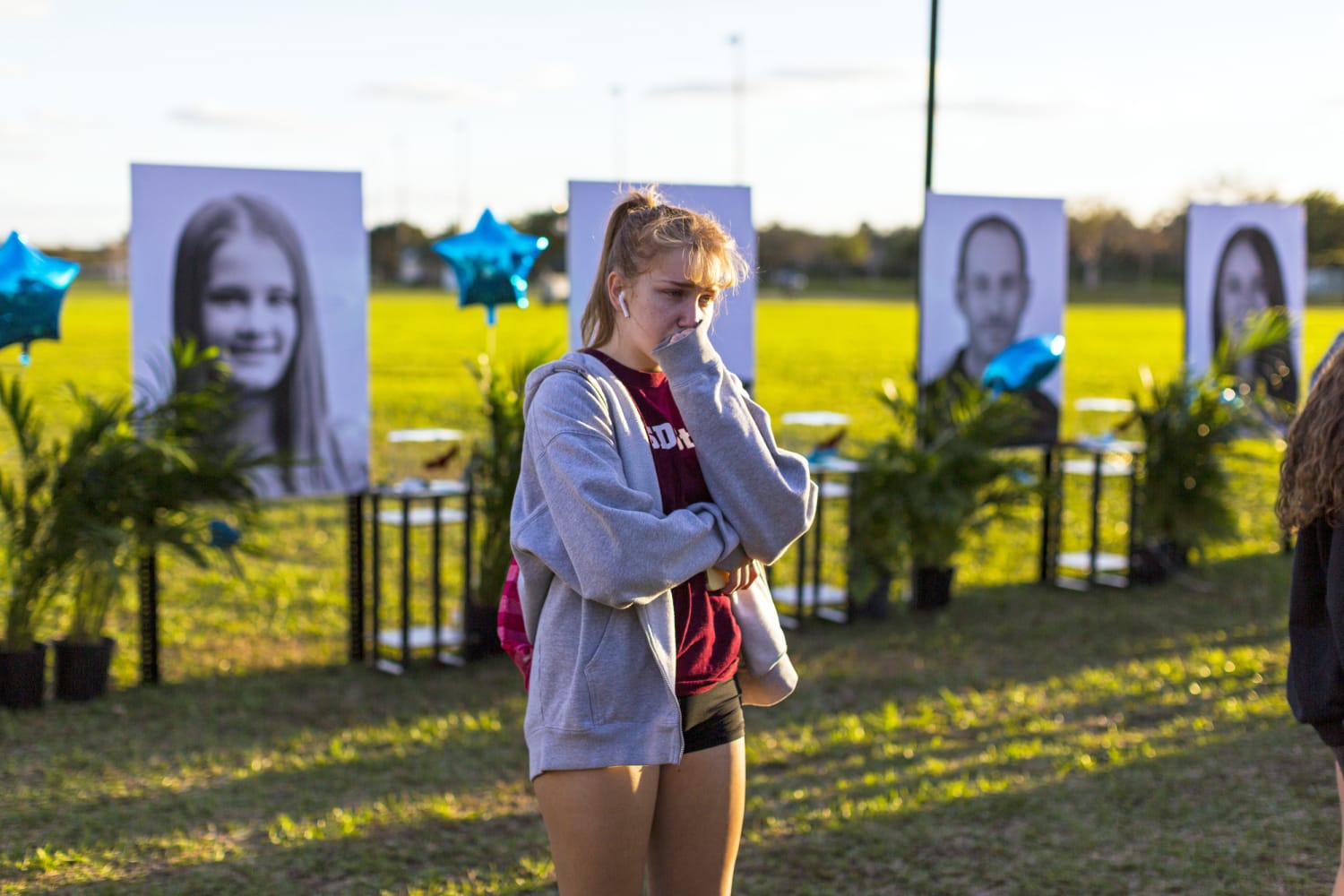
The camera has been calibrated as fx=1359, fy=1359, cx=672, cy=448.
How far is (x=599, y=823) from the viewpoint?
2053 mm

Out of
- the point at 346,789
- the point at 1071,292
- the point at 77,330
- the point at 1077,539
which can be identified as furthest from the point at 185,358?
the point at 1071,292

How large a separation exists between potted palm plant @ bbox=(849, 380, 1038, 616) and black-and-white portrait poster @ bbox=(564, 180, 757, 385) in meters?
1.00

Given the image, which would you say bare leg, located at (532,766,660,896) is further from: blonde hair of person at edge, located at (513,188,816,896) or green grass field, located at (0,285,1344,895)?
green grass field, located at (0,285,1344,895)

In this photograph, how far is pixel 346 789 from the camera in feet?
14.6

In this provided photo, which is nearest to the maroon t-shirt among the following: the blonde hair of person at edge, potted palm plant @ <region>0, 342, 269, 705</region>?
the blonde hair of person at edge

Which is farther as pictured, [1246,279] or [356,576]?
[1246,279]

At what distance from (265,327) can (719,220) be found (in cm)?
196

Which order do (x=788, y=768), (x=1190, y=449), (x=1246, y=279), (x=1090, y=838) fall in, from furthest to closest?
(x=1246, y=279), (x=1190, y=449), (x=788, y=768), (x=1090, y=838)

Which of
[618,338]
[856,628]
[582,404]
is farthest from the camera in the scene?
[856,628]

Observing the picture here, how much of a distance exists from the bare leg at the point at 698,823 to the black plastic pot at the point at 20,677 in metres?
3.75

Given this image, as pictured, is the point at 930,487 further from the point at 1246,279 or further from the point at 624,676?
the point at 624,676

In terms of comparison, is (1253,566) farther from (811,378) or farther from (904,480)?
(811,378)

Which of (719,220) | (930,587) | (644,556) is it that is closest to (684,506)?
(644,556)

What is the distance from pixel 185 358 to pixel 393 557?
3.28 metres
